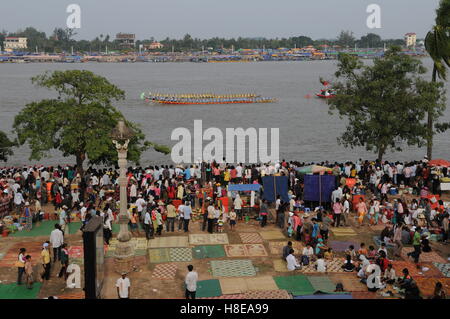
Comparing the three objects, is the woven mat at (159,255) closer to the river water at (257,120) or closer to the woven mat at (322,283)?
the woven mat at (322,283)

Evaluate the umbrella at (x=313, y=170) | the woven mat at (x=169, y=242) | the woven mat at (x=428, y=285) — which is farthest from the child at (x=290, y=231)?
the umbrella at (x=313, y=170)

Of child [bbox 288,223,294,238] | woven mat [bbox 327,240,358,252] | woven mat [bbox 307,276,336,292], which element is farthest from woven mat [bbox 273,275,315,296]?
child [bbox 288,223,294,238]

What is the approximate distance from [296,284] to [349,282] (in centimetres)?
137

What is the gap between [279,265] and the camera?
14594mm

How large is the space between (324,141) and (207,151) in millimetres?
13333

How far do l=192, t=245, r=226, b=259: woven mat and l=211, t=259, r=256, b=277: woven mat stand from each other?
18.7 inches

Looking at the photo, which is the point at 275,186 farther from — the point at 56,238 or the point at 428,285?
the point at 56,238

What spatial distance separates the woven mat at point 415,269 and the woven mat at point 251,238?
13.6ft

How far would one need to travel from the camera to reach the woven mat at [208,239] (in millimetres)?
16297

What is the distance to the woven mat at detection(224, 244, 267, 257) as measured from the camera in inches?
607

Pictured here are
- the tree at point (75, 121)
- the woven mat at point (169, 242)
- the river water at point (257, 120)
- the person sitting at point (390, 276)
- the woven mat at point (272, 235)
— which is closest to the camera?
the person sitting at point (390, 276)
